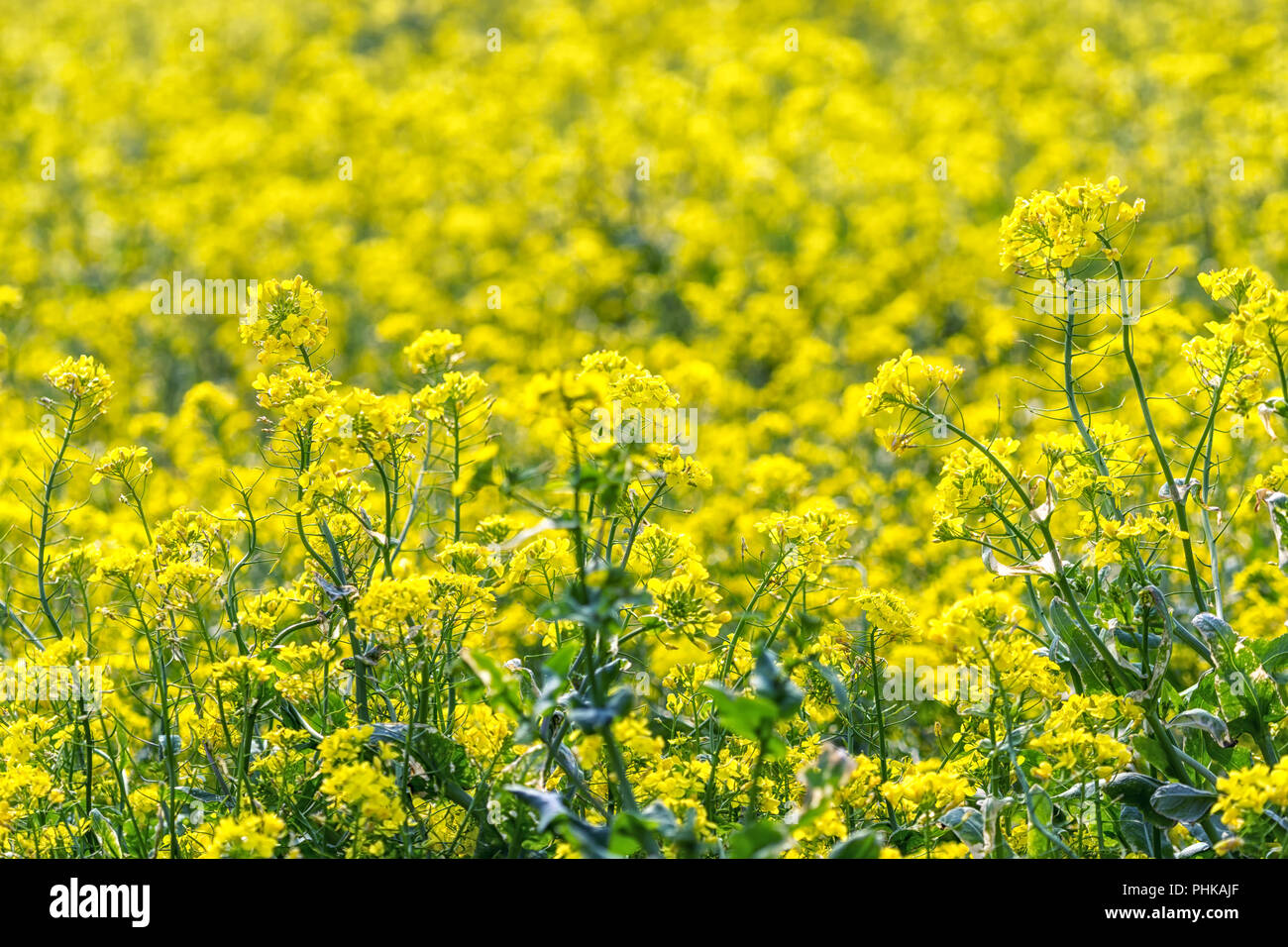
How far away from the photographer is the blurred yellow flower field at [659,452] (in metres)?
2.84

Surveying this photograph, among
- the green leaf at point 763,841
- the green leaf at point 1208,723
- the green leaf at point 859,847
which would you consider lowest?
the green leaf at point 859,847

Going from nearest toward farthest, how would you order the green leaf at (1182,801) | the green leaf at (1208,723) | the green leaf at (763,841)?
the green leaf at (763,841)
the green leaf at (1182,801)
the green leaf at (1208,723)

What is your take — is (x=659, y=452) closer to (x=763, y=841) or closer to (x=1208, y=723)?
(x=763, y=841)

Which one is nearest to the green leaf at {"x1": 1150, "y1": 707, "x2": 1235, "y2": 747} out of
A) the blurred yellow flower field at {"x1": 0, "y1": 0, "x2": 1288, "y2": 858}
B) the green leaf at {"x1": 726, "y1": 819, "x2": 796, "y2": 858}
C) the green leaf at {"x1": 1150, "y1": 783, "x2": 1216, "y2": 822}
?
the blurred yellow flower field at {"x1": 0, "y1": 0, "x2": 1288, "y2": 858}

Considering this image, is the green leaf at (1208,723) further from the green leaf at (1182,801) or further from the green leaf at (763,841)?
the green leaf at (763,841)

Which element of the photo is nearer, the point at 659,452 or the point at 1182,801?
the point at 1182,801

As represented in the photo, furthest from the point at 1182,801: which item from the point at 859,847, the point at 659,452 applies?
the point at 659,452

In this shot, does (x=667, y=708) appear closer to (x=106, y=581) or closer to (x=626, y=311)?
(x=106, y=581)

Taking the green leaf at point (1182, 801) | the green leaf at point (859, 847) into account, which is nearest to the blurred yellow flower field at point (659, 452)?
→ the green leaf at point (1182, 801)

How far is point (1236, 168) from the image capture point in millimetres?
7496

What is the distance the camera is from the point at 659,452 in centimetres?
313
